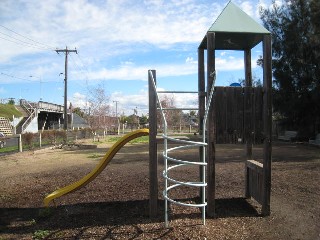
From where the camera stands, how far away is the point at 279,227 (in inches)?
224

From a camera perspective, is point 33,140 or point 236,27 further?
point 33,140

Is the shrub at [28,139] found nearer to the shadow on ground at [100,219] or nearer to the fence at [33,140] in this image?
the fence at [33,140]

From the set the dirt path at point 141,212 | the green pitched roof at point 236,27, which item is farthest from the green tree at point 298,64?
the green pitched roof at point 236,27

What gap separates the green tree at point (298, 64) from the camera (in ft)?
80.4

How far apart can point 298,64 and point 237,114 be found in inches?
819

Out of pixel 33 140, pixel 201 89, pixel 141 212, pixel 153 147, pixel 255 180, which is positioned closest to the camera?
pixel 153 147

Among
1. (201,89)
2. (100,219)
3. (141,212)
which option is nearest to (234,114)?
(201,89)

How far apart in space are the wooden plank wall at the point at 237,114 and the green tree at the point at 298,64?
19.2m

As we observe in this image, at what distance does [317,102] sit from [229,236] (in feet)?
70.3

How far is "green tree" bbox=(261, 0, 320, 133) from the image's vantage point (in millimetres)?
24500

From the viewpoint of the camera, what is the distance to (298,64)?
2511 cm

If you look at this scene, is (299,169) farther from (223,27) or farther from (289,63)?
(289,63)

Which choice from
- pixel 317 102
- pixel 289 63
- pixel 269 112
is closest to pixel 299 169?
pixel 269 112

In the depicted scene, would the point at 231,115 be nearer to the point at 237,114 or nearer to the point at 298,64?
the point at 237,114
